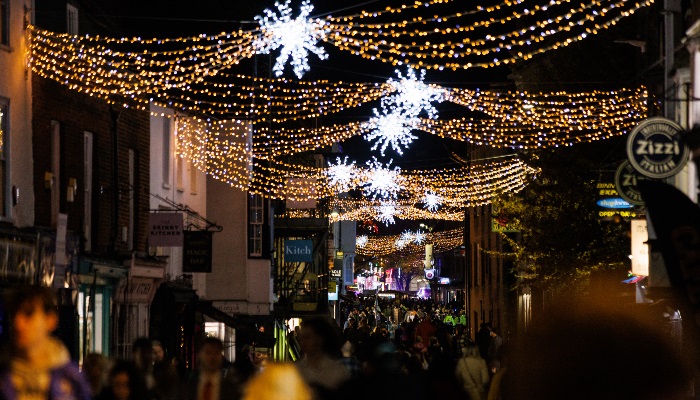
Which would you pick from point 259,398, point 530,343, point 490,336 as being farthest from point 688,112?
point 530,343

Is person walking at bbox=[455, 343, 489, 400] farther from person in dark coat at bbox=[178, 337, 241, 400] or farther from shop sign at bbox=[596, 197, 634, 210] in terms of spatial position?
person in dark coat at bbox=[178, 337, 241, 400]

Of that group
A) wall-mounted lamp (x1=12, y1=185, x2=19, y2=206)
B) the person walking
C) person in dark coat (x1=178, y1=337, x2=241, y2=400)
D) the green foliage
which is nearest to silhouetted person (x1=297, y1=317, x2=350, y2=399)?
person in dark coat (x1=178, y1=337, x2=241, y2=400)

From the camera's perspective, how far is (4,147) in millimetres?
19234

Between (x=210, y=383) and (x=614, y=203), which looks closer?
(x=210, y=383)

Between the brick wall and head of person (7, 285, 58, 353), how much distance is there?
47.5 feet

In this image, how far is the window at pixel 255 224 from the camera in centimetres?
3700

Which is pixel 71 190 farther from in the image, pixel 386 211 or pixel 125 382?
pixel 386 211

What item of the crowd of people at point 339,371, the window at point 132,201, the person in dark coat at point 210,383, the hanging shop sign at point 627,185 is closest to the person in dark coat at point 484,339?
the hanging shop sign at point 627,185

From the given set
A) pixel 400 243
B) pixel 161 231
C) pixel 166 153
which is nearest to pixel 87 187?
pixel 161 231

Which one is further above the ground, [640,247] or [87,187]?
[87,187]

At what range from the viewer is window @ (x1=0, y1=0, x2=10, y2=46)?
19.4m

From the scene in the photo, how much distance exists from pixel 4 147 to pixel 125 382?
1110 centimetres

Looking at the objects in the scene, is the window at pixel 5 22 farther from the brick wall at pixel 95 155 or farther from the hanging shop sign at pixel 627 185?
the hanging shop sign at pixel 627 185

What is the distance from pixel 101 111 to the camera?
2400 centimetres
